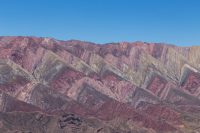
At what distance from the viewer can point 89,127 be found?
616ft

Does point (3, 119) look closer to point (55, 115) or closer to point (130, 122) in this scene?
point (55, 115)

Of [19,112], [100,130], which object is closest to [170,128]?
[100,130]

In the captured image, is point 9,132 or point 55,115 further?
point 55,115

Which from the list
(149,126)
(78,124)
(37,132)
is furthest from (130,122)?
(37,132)

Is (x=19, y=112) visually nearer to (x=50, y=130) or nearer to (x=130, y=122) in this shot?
(x=50, y=130)

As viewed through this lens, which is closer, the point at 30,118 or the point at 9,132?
the point at 9,132

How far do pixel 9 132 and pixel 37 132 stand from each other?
10.6 metres

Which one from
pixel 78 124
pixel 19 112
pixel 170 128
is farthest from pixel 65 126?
pixel 170 128

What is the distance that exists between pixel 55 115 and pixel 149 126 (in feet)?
110

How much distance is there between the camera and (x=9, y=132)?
180 m

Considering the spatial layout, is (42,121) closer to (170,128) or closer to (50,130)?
(50,130)

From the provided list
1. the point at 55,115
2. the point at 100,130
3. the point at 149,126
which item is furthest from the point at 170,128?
the point at 55,115

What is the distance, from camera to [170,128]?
196 metres

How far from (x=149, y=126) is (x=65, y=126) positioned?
3084 centimetres
